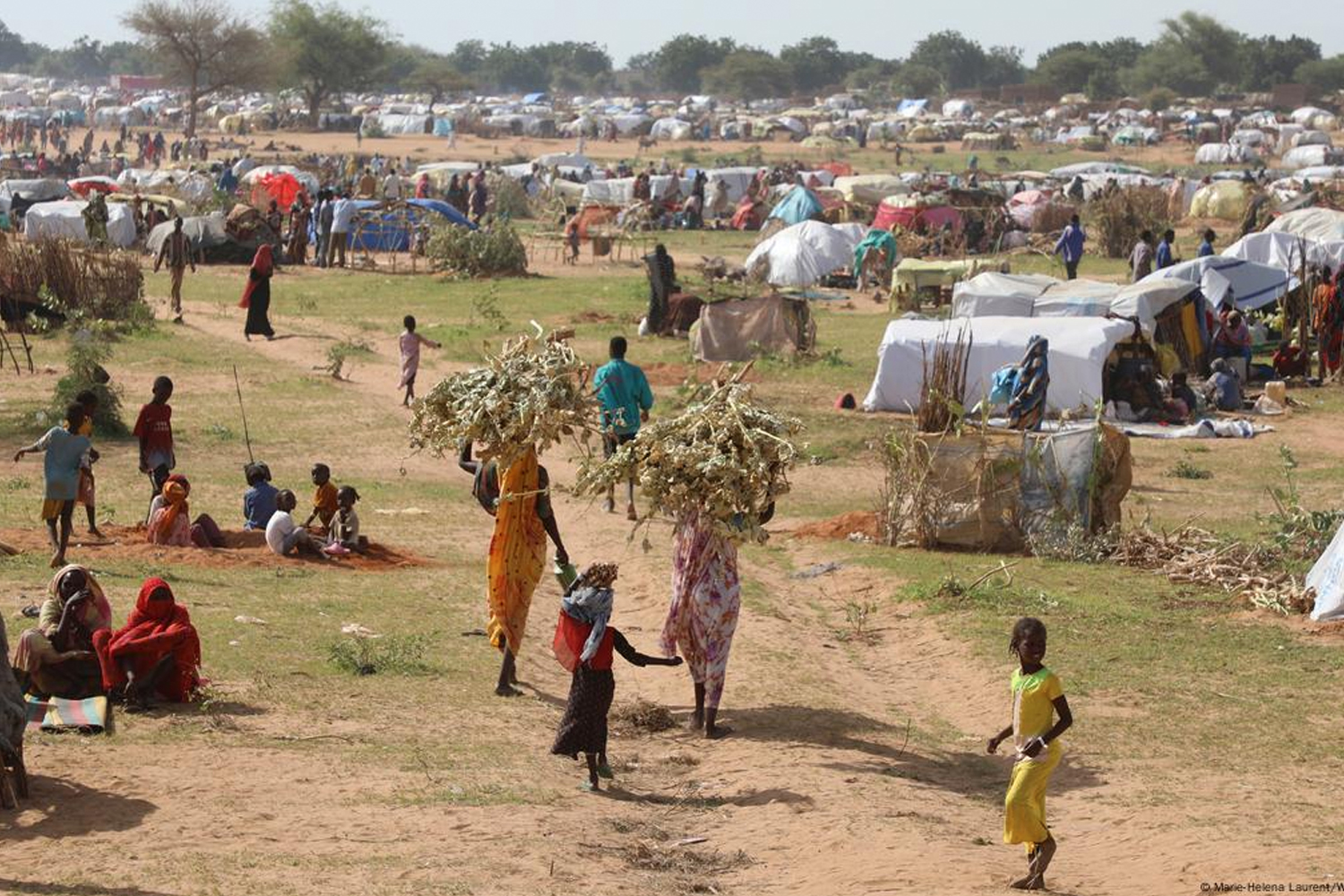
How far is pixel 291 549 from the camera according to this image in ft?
42.4

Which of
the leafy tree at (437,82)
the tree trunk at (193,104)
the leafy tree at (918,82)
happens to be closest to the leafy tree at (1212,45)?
the leafy tree at (918,82)

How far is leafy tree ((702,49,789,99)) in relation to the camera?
136 metres

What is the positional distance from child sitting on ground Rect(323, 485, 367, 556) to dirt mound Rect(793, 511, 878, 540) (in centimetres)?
371

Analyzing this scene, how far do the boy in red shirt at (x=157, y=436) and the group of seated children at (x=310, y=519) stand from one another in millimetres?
663

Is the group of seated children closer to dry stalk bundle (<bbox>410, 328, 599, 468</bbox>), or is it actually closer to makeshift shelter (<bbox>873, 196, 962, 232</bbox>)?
dry stalk bundle (<bbox>410, 328, 599, 468</bbox>)

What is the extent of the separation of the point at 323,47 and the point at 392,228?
190 ft

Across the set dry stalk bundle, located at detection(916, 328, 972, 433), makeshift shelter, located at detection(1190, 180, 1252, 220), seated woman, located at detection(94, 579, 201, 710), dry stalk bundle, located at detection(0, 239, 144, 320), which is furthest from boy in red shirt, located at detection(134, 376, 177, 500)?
makeshift shelter, located at detection(1190, 180, 1252, 220)

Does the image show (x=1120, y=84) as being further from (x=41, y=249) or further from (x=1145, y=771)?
(x=1145, y=771)

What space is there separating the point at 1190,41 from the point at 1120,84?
19.1 ft

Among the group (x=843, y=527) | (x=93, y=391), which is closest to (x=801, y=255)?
(x=93, y=391)

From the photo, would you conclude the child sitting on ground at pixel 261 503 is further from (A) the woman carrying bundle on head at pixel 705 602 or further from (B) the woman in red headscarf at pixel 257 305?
(B) the woman in red headscarf at pixel 257 305

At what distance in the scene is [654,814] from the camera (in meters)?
8.26

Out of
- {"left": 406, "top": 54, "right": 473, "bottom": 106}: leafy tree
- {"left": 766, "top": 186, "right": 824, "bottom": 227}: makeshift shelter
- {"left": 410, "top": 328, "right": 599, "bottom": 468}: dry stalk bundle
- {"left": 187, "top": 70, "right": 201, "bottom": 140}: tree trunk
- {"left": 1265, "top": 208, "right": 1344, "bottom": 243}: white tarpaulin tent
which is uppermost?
{"left": 406, "top": 54, "right": 473, "bottom": 106}: leafy tree

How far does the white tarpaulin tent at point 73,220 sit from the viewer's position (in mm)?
32156
